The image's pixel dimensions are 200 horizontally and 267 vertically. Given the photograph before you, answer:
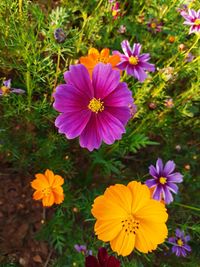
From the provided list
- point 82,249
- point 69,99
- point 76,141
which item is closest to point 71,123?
point 69,99

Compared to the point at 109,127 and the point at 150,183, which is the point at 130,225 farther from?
the point at 150,183

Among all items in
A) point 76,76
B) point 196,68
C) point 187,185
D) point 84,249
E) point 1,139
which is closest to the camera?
point 76,76

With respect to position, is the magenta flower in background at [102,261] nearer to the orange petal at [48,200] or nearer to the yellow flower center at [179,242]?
the orange petal at [48,200]

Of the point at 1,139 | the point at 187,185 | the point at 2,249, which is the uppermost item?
the point at 1,139

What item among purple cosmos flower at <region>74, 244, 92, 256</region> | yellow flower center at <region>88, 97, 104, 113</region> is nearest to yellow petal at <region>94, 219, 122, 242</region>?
yellow flower center at <region>88, 97, 104, 113</region>

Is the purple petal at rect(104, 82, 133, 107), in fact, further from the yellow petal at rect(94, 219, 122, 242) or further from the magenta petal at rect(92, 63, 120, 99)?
the yellow petal at rect(94, 219, 122, 242)

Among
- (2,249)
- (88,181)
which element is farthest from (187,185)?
(2,249)

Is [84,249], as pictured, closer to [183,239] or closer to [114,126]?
[183,239]
